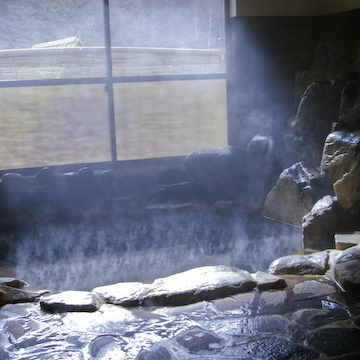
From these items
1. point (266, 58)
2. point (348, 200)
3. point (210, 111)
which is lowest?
point (348, 200)

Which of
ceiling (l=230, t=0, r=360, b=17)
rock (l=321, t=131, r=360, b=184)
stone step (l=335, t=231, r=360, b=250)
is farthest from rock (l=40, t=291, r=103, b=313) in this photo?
ceiling (l=230, t=0, r=360, b=17)

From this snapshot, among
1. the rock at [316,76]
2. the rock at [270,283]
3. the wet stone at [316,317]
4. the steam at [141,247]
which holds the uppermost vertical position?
the rock at [316,76]

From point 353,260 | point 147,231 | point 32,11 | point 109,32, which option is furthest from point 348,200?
point 32,11

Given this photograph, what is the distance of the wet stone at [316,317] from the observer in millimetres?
2234

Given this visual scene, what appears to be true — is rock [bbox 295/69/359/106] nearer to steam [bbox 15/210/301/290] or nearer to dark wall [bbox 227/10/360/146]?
dark wall [bbox 227/10/360/146]

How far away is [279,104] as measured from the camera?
6422mm

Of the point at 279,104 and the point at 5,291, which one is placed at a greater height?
the point at 279,104

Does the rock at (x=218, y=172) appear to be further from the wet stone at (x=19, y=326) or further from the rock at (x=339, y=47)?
the wet stone at (x=19, y=326)

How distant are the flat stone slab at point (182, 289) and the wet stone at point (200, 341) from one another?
1.33 ft

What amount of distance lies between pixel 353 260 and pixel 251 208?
271 centimetres

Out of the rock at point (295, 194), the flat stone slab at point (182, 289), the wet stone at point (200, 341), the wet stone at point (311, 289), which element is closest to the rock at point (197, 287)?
the flat stone slab at point (182, 289)

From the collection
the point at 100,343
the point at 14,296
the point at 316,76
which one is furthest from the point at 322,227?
the point at 14,296

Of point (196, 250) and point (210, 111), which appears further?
point (210, 111)

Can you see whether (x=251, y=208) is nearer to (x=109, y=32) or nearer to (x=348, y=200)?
(x=348, y=200)
